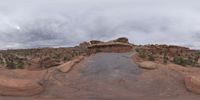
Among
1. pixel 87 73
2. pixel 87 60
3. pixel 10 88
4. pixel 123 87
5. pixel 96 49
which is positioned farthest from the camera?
pixel 96 49

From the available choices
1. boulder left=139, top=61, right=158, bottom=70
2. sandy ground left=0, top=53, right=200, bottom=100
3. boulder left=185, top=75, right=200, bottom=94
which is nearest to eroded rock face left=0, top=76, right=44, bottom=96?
sandy ground left=0, top=53, right=200, bottom=100

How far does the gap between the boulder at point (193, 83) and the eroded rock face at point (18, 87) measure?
27.2 ft

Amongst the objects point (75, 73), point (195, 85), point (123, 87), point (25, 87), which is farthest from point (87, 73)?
point (195, 85)

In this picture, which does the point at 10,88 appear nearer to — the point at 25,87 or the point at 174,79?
the point at 25,87

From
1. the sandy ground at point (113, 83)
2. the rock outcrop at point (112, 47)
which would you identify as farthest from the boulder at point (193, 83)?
the rock outcrop at point (112, 47)

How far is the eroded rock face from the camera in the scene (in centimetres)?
1997

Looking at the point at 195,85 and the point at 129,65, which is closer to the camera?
the point at 195,85

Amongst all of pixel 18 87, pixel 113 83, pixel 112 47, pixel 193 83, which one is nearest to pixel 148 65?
pixel 113 83

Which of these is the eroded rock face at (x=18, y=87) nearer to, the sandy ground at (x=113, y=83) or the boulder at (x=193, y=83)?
the sandy ground at (x=113, y=83)

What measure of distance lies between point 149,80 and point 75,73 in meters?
4.46

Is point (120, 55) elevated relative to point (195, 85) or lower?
elevated

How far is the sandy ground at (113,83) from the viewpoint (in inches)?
803

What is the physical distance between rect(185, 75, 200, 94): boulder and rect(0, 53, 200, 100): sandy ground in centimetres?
29

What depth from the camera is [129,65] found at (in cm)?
2361
